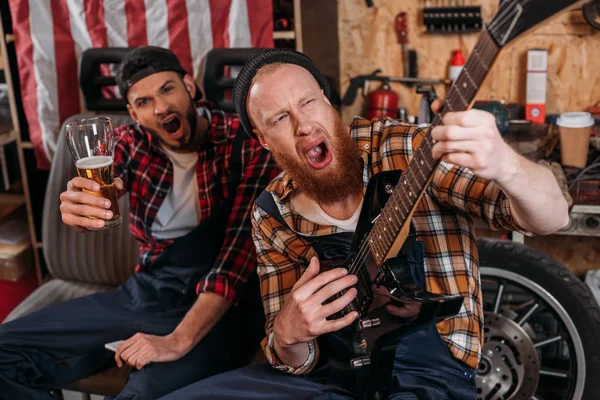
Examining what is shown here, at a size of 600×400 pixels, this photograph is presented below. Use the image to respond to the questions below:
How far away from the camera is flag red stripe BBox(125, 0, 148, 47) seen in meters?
2.92

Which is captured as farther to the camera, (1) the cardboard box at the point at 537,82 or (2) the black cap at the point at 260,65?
(1) the cardboard box at the point at 537,82

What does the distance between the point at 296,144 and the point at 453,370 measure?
64 cm

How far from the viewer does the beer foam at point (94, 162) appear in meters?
1.68

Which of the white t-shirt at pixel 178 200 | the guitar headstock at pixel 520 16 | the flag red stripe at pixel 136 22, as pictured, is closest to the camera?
the guitar headstock at pixel 520 16

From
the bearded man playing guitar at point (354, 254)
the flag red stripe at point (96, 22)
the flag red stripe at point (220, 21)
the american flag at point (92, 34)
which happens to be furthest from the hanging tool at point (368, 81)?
the bearded man playing guitar at point (354, 254)

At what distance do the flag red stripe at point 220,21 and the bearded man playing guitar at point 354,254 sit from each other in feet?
3.94

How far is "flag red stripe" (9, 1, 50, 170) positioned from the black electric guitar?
2.06 metres

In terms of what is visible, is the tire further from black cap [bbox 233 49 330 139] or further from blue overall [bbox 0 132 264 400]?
black cap [bbox 233 49 330 139]

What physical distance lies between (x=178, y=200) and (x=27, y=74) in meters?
1.23

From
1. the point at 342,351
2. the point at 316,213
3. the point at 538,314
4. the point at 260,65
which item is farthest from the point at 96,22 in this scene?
the point at 538,314

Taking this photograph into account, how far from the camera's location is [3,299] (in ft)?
11.0

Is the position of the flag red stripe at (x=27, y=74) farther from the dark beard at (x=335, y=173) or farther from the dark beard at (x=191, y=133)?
the dark beard at (x=335, y=173)

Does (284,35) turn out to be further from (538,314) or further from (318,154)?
(538,314)

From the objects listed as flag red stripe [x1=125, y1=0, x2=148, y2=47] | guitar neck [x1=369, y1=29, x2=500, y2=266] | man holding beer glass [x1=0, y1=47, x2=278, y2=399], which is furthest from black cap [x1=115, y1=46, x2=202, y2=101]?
guitar neck [x1=369, y1=29, x2=500, y2=266]
